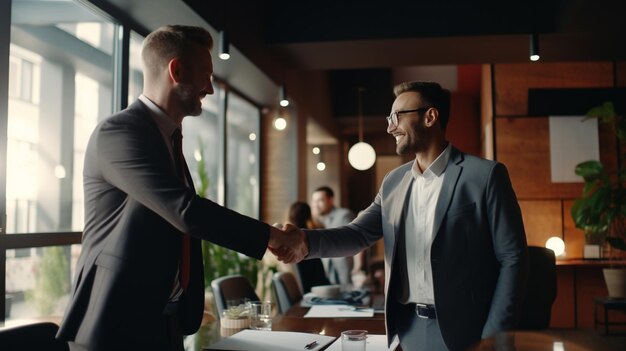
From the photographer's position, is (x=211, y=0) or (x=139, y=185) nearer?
(x=139, y=185)

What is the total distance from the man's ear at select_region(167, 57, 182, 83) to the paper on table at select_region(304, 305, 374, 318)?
5.04 feet

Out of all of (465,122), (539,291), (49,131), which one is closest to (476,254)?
(539,291)

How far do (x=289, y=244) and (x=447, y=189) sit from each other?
62 cm

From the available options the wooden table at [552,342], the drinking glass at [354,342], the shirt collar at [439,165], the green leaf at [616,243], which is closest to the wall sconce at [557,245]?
the green leaf at [616,243]

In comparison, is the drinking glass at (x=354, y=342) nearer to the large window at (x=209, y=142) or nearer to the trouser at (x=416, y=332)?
the trouser at (x=416, y=332)

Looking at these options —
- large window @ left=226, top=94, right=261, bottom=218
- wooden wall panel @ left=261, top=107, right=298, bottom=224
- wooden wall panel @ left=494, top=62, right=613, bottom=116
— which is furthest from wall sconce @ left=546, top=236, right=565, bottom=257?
large window @ left=226, top=94, right=261, bottom=218

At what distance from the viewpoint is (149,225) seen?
5.20 feet

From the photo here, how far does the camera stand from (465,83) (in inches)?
416

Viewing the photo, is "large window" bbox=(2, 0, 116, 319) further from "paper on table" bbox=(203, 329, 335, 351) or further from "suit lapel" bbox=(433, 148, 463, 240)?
"suit lapel" bbox=(433, 148, 463, 240)

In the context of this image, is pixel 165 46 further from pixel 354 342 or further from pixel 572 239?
pixel 572 239

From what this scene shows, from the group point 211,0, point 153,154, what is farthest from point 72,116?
point 153,154

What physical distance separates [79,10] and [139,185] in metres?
2.28

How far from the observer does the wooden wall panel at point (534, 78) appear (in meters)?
6.97

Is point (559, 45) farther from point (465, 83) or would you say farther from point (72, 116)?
point (465, 83)
